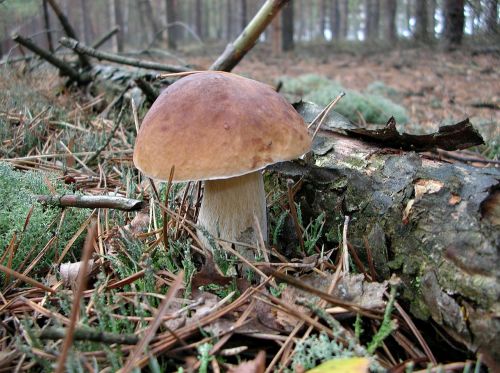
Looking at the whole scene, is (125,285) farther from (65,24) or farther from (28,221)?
(65,24)

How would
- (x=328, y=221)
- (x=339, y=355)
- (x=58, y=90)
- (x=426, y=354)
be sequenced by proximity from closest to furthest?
(x=339, y=355) < (x=426, y=354) < (x=328, y=221) < (x=58, y=90)

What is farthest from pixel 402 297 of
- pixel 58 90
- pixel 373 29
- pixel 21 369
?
pixel 373 29

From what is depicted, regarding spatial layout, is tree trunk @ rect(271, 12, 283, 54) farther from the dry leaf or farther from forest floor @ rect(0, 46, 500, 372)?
the dry leaf

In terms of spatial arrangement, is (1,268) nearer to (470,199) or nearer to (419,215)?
(419,215)

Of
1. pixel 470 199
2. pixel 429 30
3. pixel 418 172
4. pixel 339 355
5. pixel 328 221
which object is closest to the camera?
pixel 339 355

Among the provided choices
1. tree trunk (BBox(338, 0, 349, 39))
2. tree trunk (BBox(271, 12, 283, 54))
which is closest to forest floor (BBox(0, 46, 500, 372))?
tree trunk (BBox(271, 12, 283, 54))

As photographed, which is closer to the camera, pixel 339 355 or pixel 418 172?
pixel 339 355

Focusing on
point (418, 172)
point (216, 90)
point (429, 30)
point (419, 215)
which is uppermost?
point (429, 30)
